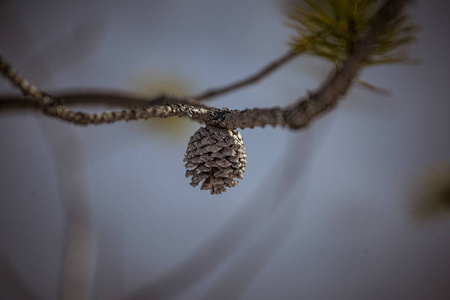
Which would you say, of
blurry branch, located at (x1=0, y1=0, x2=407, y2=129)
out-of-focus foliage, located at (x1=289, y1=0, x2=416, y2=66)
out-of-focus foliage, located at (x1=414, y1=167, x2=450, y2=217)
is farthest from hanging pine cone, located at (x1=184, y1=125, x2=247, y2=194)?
out-of-focus foliage, located at (x1=414, y1=167, x2=450, y2=217)

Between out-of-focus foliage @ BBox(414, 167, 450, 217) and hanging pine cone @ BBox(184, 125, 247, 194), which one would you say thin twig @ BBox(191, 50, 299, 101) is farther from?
out-of-focus foliage @ BBox(414, 167, 450, 217)

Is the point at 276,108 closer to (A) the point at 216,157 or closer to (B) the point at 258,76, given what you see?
(A) the point at 216,157

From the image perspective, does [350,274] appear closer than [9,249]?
No

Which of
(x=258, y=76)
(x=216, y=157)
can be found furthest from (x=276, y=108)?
(x=258, y=76)

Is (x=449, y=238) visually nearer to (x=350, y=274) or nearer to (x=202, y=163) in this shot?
(x=350, y=274)

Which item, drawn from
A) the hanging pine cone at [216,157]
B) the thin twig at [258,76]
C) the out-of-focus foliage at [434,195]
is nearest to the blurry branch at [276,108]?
the hanging pine cone at [216,157]

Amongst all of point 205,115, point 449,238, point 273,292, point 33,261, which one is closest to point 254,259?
point 273,292
